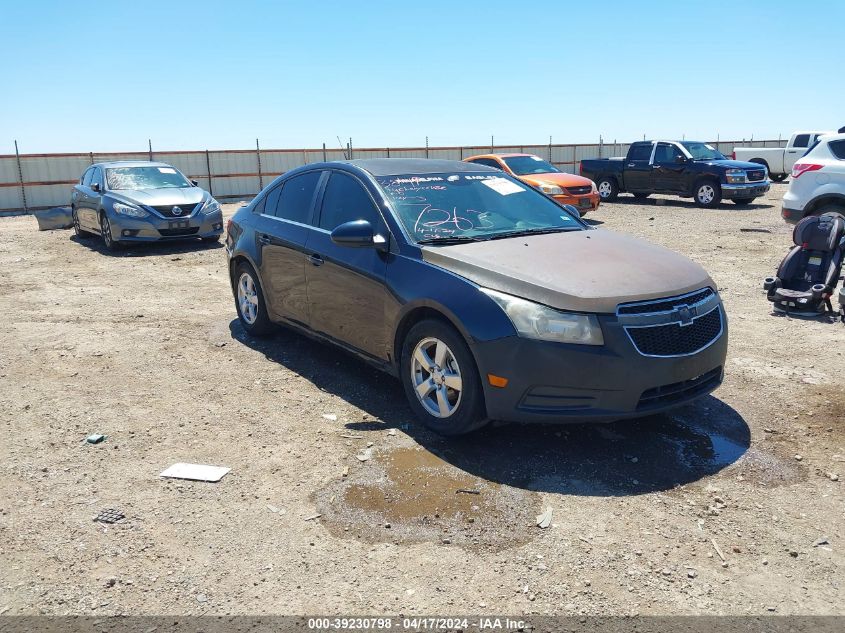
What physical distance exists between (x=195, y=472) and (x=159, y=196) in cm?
1002

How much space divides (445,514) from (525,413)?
0.74 m

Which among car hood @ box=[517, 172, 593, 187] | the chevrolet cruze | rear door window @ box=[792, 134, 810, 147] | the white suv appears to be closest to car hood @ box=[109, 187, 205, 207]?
car hood @ box=[517, 172, 593, 187]

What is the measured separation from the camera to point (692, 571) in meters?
3.02

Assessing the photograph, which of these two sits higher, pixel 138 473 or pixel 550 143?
pixel 550 143

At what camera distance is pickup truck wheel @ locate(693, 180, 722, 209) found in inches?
739

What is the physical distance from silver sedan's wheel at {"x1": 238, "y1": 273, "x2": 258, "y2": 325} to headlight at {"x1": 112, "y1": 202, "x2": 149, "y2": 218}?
656 cm

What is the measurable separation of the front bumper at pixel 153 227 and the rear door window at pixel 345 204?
7885 millimetres

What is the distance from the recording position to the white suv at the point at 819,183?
10.2 metres

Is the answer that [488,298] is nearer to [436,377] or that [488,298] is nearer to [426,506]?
[436,377]

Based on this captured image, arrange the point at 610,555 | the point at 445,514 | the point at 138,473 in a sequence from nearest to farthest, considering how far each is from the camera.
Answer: the point at 610,555 → the point at 445,514 → the point at 138,473

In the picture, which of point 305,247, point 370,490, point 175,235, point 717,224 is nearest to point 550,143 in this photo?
point 717,224

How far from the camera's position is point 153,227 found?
12.3 metres

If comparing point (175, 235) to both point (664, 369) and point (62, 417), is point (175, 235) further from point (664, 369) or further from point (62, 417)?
point (664, 369)

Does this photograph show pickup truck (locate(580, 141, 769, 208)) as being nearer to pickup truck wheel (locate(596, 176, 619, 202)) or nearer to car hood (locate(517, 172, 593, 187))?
pickup truck wheel (locate(596, 176, 619, 202))
